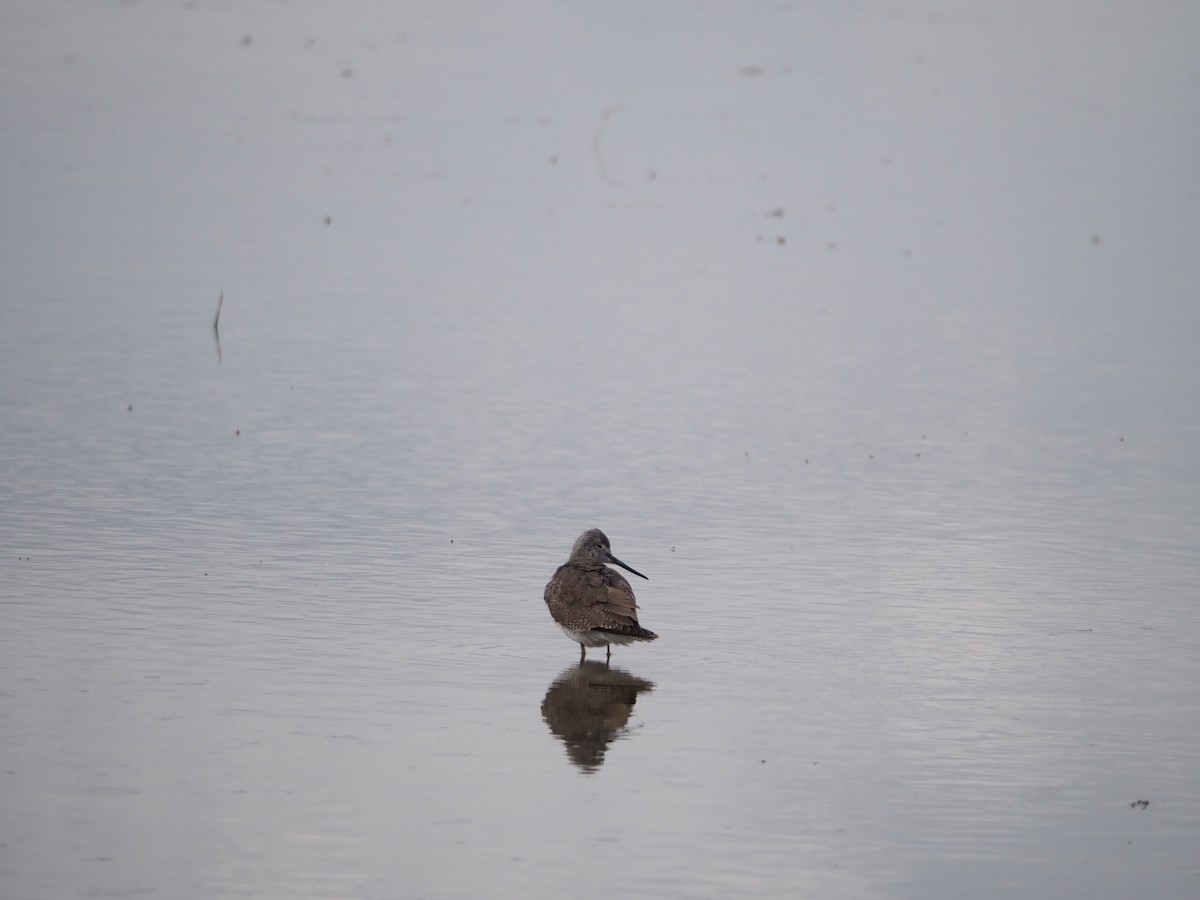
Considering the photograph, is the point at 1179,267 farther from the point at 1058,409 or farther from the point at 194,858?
the point at 194,858

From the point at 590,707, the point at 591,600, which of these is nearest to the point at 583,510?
the point at 591,600

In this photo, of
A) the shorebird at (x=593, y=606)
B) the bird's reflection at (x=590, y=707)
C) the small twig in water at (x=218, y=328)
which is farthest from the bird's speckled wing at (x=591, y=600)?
the small twig in water at (x=218, y=328)

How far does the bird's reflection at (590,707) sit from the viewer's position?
8992 millimetres

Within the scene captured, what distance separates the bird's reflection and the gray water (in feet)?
0.11

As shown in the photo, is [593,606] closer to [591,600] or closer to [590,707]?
[591,600]

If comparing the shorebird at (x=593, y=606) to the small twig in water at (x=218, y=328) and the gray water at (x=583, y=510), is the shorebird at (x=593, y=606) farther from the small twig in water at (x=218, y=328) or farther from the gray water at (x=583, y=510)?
the small twig in water at (x=218, y=328)

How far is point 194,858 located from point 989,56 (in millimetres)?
45979

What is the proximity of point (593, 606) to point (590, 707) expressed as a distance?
78 centimetres

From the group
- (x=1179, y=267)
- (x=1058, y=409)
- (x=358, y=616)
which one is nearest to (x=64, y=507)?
(x=358, y=616)

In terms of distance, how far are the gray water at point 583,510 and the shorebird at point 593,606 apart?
23 cm

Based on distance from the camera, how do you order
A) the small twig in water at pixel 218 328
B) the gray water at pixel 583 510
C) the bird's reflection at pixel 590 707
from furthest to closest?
the small twig in water at pixel 218 328, the bird's reflection at pixel 590 707, the gray water at pixel 583 510

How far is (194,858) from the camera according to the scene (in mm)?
7383

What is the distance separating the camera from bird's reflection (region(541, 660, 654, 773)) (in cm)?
899

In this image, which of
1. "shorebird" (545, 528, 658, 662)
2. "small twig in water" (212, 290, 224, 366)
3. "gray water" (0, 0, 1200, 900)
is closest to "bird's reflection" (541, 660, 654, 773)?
"gray water" (0, 0, 1200, 900)
